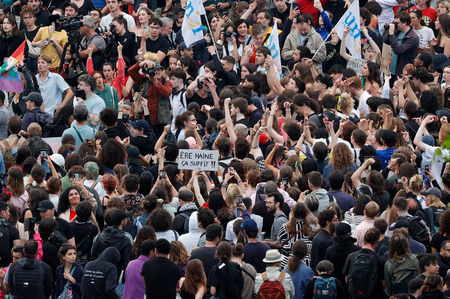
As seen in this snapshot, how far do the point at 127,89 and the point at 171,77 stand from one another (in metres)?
1.27

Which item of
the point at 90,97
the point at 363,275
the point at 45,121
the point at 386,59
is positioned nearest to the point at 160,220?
the point at 363,275

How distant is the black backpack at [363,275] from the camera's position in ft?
24.9

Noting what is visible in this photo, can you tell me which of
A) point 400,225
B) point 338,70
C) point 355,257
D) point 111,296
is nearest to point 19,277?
point 111,296

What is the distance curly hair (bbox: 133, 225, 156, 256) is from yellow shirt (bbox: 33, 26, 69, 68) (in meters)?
8.02

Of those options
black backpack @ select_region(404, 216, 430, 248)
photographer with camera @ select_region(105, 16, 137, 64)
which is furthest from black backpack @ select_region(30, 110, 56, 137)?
black backpack @ select_region(404, 216, 430, 248)

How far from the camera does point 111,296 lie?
25.7 ft

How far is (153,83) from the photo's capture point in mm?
13398

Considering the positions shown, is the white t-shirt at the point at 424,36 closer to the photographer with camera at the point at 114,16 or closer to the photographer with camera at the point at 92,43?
the photographer with camera at the point at 114,16

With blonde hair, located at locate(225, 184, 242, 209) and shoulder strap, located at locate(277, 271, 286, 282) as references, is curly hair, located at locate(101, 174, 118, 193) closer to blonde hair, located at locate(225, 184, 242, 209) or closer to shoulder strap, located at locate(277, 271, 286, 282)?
blonde hair, located at locate(225, 184, 242, 209)

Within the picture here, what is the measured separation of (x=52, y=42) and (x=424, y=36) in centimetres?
784

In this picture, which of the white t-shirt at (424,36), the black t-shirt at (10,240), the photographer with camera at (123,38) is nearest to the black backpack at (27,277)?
the black t-shirt at (10,240)

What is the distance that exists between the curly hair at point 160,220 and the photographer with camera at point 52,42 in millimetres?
7734

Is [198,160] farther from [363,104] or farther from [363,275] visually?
[363,104]

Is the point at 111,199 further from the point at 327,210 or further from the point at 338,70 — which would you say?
the point at 338,70
